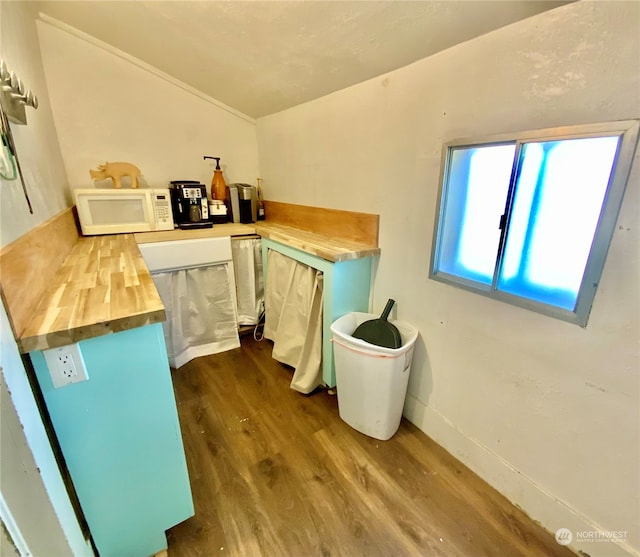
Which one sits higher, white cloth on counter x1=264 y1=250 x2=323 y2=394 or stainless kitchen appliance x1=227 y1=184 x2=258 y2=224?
stainless kitchen appliance x1=227 y1=184 x2=258 y2=224

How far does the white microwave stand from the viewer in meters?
1.87

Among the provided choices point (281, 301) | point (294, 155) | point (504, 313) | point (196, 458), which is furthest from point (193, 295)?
point (504, 313)

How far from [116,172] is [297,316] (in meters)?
1.51

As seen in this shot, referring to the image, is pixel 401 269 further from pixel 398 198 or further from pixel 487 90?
pixel 487 90

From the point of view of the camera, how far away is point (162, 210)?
2.04 m

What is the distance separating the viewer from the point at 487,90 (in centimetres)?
108

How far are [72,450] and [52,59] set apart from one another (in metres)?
2.27

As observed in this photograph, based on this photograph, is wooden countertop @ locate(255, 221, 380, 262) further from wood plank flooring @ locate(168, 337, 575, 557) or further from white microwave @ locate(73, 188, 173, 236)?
wood plank flooring @ locate(168, 337, 575, 557)

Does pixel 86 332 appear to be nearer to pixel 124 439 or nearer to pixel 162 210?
pixel 124 439

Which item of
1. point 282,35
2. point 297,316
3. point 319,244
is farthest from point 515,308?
point 282,35

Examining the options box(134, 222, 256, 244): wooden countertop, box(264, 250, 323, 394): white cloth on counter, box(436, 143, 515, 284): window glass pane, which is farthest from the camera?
box(134, 222, 256, 244): wooden countertop

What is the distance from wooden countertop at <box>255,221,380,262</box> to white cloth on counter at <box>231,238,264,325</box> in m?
→ 0.15

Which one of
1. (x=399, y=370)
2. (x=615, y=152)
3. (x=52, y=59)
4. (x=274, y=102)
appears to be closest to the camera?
(x=615, y=152)

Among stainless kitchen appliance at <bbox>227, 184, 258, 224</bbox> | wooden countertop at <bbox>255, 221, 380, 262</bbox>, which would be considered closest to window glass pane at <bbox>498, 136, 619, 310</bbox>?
wooden countertop at <bbox>255, 221, 380, 262</bbox>
